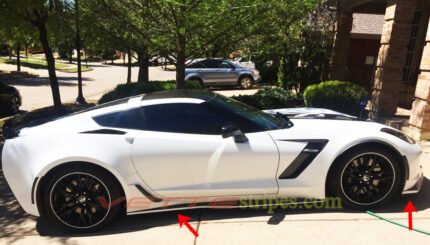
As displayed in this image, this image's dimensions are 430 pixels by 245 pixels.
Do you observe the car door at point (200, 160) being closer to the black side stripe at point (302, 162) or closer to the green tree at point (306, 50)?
the black side stripe at point (302, 162)

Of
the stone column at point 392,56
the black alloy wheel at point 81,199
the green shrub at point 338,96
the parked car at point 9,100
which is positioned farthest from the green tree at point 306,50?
the parked car at point 9,100

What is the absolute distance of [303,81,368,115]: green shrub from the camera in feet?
30.5

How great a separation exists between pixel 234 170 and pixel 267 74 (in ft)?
59.8

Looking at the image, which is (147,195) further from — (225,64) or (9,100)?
(225,64)

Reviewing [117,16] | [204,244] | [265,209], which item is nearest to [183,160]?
[204,244]

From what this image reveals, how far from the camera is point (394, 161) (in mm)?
3891

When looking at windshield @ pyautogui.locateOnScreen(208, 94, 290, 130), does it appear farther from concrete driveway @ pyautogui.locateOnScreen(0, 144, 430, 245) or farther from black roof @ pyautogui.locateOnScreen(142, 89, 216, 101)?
concrete driveway @ pyautogui.locateOnScreen(0, 144, 430, 245)

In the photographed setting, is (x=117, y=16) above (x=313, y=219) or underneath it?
above

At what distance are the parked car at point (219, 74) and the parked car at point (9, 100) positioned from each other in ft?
26.6

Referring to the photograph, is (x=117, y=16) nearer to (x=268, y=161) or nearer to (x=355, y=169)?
(x=268, y=161)

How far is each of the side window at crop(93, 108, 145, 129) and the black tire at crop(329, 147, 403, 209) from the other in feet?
6.80

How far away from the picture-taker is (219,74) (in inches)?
734

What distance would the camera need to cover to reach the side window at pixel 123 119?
3.85m

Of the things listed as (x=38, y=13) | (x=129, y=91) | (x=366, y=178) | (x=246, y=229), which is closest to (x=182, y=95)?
(x=246, y=229)
